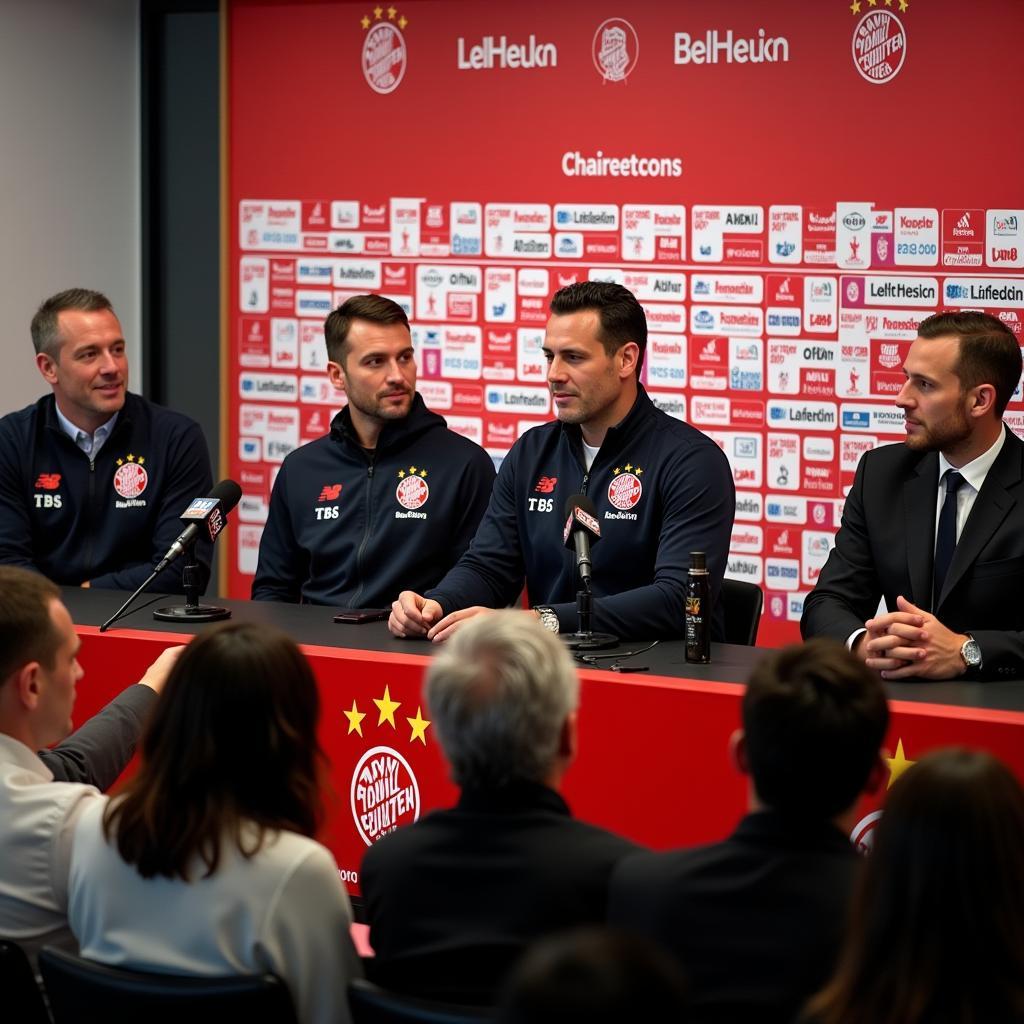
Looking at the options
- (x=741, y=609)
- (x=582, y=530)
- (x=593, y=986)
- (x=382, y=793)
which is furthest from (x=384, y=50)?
(x=593, y=986)

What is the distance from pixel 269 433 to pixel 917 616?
3.53m

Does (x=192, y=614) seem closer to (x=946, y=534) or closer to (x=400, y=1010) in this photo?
(x=946, y=534)

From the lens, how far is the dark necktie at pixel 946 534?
139 inches

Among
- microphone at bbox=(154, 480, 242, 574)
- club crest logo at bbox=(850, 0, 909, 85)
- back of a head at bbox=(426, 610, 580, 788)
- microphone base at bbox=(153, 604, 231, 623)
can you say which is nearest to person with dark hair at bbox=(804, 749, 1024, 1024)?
back of a head at bbox=(426, 610, 580, 788)

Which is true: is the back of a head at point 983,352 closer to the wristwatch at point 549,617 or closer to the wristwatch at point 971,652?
the wristwatch at point 971,652

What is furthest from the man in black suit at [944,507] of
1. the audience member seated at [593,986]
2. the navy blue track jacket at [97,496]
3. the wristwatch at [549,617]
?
the audience member seated at [593,986]

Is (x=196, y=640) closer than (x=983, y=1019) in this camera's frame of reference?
No

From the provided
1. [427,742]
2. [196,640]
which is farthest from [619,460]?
[196,640]

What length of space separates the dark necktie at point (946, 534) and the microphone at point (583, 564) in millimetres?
767

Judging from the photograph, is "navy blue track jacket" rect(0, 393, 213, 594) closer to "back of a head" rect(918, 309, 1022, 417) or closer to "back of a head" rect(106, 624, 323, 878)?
"back of a head" rect(918, 309, 1022, 417)

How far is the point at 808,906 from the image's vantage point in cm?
174

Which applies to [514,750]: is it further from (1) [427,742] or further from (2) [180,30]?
(2) [180,30]

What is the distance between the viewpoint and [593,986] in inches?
41.6

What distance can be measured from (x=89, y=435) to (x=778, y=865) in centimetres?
318
